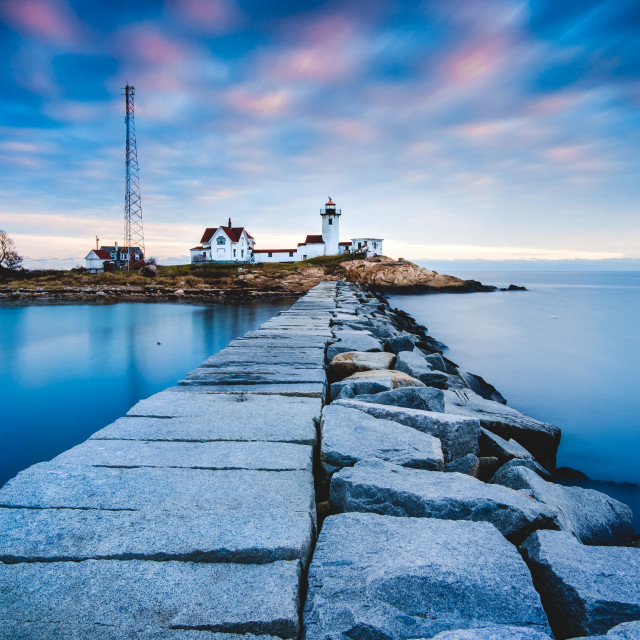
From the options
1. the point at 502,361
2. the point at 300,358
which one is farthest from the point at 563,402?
the point at 300,358

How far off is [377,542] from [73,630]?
996mm

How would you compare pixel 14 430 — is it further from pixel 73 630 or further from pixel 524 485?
pixel 524 485

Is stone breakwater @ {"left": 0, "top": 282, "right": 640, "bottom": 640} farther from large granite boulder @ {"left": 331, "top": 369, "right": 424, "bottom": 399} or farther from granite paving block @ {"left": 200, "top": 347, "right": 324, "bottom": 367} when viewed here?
granite paving block @ {"left": 200, "top": 347, "right": 324, "bottom": 367}

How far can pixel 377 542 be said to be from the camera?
162 cm

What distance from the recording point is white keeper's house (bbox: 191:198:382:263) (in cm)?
4872

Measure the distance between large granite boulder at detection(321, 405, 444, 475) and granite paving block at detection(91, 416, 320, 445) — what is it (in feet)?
0.56

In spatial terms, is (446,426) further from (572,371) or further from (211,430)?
(572,371)

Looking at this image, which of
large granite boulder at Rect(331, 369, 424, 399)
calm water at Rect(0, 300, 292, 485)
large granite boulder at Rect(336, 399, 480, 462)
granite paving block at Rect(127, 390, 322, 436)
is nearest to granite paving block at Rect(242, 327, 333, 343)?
large granite boulder at Rect(331, 369, 424, 399)

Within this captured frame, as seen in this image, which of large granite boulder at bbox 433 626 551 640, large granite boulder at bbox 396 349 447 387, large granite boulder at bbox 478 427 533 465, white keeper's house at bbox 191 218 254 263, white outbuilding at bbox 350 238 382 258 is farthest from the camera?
white outbuilding at bbox 350 238 382 258

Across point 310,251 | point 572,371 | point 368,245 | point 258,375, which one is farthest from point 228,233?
point 258,375

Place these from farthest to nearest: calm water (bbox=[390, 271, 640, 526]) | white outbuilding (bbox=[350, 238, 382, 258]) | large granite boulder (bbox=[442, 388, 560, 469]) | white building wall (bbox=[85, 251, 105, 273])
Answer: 1. white outbuilding (bbox=[350, 238, 382, 258])
2. white building wall (bbox=[85, 251, 105, 273])
3. calm water (bbox=[390, 271, 640, 526])
4. large granite boulder (bbox=[442, 388, 560, 469])

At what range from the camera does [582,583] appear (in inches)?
57.2

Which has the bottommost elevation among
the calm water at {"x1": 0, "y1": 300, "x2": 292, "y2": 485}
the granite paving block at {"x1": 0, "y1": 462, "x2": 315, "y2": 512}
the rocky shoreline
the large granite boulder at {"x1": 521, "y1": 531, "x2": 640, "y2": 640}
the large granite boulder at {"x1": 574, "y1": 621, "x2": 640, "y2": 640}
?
the calm water at {"x1": 0, "y1": 300, "x2": 292, "y2": 485}

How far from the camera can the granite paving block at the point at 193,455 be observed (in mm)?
2188
